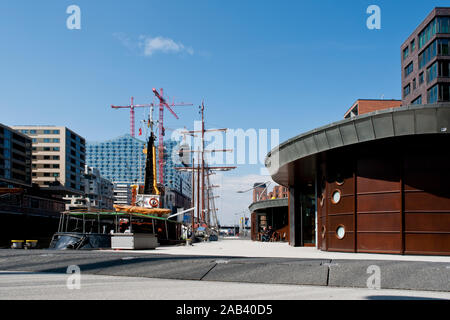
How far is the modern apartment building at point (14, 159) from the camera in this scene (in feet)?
363

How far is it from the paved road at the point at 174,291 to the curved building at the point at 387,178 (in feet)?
42.4

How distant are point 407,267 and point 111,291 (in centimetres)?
750

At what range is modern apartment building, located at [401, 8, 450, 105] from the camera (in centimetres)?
6869

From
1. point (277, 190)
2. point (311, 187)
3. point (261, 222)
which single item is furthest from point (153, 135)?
point (277, 190)

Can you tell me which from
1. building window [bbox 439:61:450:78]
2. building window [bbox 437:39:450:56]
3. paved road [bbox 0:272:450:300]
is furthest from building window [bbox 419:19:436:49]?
paved road [bbox 0:272:450:300]

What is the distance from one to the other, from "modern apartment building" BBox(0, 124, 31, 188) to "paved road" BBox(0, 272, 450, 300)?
107 metres

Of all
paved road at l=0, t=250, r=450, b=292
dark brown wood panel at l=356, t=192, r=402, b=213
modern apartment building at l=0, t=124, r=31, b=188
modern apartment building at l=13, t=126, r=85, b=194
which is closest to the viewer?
paved road at l=0, t=250, r=450, b=292

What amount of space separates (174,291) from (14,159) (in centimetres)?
11794

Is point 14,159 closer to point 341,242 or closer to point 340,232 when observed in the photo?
point 340,232

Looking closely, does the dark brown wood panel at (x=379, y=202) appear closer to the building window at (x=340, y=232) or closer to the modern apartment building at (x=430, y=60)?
the building window at (x=340, y=232)

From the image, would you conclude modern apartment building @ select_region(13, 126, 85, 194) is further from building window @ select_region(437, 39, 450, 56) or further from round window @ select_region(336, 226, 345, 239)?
round window @ select_region(336, 226, 345, 239)

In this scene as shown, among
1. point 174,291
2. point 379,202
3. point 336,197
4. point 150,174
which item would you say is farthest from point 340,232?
point 150,174

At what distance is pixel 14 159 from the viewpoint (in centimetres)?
11600
